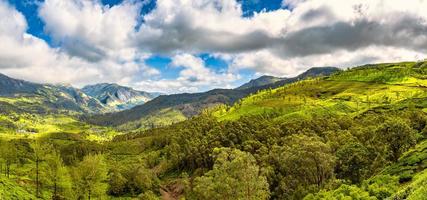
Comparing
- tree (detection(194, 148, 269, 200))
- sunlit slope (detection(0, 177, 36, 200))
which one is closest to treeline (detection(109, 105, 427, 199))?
tree (detection(194, 148, 269, 200))

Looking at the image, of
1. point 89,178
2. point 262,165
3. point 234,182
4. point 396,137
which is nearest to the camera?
point 234,182

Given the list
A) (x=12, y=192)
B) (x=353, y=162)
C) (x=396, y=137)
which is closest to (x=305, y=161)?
(x=353, y=162)

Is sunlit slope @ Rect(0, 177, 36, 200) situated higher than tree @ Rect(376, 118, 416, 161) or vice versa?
tree @ Rect(376, 118, 416, 161)

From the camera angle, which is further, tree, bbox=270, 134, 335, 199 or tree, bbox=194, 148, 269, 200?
tree, bbox=270, 134, 335, 199

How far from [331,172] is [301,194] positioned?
1151 centimetres

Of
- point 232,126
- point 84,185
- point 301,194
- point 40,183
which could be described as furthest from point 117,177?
point 301,194

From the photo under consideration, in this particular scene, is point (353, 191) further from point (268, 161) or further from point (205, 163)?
point (205, 163)

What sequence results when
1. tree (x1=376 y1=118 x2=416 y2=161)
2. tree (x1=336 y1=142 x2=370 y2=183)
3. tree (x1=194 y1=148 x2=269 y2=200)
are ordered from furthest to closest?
tree (x1=336 y1=142 x2=370 y2=183) → tree (x1=376 y1=118 x2=416 y2=161) → tree (x1=194 y1=148 x2=269 y2=200)

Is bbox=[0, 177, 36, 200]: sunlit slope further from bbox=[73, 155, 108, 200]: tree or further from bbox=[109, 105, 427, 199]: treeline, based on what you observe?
bbox=[109, 105, 427, 199]: treeline

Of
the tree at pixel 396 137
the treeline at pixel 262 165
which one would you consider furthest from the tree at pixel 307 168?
the tree at pixel 396 137

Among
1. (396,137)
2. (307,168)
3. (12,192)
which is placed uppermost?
A: (396,137)

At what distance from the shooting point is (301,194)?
93.6 meters

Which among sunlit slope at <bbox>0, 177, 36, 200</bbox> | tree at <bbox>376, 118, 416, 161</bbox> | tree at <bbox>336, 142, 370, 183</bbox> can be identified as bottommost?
sunlit slope at <bbox>0, 177, 36, 200</bbox>

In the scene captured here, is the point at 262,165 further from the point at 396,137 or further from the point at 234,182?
the point at 234,182
